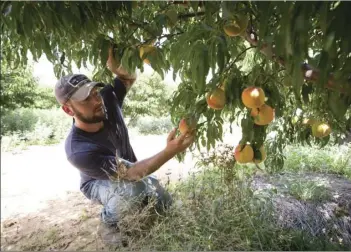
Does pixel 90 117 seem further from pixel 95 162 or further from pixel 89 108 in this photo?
pixel 95 162

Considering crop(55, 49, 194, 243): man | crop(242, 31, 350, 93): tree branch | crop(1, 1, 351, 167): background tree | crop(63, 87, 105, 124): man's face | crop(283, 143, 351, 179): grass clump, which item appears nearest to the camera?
crop(1, 1, 351, 167): background tree

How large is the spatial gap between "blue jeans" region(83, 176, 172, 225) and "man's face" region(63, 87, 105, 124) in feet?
1.27

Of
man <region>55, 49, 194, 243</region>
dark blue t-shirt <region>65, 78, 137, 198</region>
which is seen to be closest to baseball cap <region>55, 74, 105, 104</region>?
man <region>55, 49, 194, 243</region>

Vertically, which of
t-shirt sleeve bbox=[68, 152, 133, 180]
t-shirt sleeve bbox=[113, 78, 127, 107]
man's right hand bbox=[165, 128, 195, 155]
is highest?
t-shirt sleeve bbox=[113, 78, 127, 107]

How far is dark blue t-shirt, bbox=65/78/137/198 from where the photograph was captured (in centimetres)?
172

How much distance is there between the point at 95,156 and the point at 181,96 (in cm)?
76

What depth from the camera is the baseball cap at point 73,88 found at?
1.69m

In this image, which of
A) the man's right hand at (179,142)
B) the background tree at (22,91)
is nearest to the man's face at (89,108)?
the man's right hand at (179,142)

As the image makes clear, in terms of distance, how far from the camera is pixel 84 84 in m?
1.74

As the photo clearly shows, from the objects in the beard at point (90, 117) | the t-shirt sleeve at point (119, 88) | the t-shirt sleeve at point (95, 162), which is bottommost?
the t-shirt sleeve at point (95, 162)

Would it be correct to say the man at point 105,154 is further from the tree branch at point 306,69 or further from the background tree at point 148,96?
the background tree at point 148,96

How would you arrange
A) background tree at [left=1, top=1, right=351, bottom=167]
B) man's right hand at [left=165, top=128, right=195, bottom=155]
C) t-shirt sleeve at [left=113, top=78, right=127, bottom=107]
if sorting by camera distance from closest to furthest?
background tree at [left=1, top=1, right=351, bottom=167] → man's right hand at [left=165, top=128, right=195, bottom=155] → t-shirt sleeve at [left=113, top=78, right=127, bottom=107]

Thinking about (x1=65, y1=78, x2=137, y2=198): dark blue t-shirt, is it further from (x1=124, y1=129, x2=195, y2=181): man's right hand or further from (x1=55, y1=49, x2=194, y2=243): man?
(x1=124, y1=129, x2=195, y2=181): man's right hand

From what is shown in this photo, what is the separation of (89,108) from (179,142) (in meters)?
0.72
